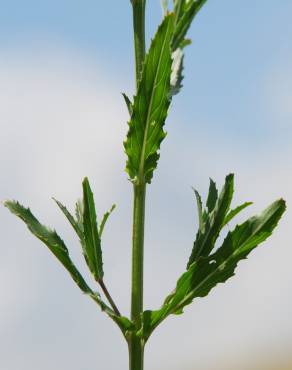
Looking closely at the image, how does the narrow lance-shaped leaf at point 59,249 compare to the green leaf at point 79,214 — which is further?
the green leaf at point 79,214

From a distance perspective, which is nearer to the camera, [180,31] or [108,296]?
[108,296]

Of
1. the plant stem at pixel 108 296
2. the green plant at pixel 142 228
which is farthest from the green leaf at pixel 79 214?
the plant stem at pixel 108 296

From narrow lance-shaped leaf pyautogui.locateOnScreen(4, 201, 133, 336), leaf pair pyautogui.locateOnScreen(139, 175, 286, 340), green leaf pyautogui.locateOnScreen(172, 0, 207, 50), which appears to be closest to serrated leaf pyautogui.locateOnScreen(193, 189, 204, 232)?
leaf pair pyautogui.locateOnScreen(139, 175, 286, 340)

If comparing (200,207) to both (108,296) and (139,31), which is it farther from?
(139,31)

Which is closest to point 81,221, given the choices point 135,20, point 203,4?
point 135,20

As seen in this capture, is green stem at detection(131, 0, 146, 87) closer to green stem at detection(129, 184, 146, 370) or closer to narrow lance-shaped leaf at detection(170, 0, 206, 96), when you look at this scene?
narrow lance-shaped leaf at detection(170, 0, 206, 96)

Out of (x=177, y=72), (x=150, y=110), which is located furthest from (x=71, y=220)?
(x=177, y=72)

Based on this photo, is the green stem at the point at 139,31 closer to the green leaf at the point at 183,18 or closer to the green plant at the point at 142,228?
the green plant at the point at 142,228
